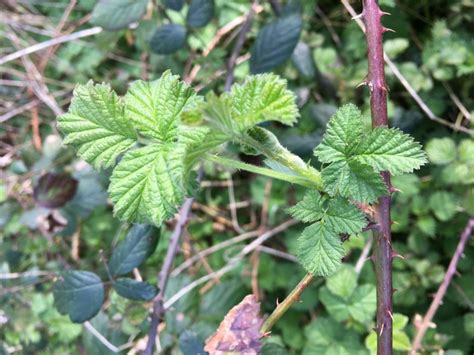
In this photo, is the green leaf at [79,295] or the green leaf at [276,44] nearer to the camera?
the green leaf at [79,295]

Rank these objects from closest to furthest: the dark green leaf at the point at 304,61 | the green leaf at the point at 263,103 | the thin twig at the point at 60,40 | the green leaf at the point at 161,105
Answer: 1. the green leaf at the point at 263,103
2. the green leaf at the point at 161,105
3. the dark green leaf at the point at 304,61
4. the thin twig at the point at 60,40

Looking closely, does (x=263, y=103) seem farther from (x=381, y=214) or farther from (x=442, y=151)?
(x=442, y=151)

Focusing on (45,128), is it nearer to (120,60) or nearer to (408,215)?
(120,60)

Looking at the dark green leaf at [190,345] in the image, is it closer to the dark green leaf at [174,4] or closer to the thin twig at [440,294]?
the thin twig at [440,294]

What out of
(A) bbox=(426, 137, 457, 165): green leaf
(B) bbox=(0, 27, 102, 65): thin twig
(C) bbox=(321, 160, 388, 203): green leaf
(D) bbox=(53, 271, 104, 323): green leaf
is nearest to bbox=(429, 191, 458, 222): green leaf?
(A) bbox=(426, 137, 457, 165): green leaf

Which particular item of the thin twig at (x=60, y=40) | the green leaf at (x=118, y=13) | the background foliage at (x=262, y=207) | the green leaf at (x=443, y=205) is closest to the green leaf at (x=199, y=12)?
the background foliage at (x=262, y=207)
